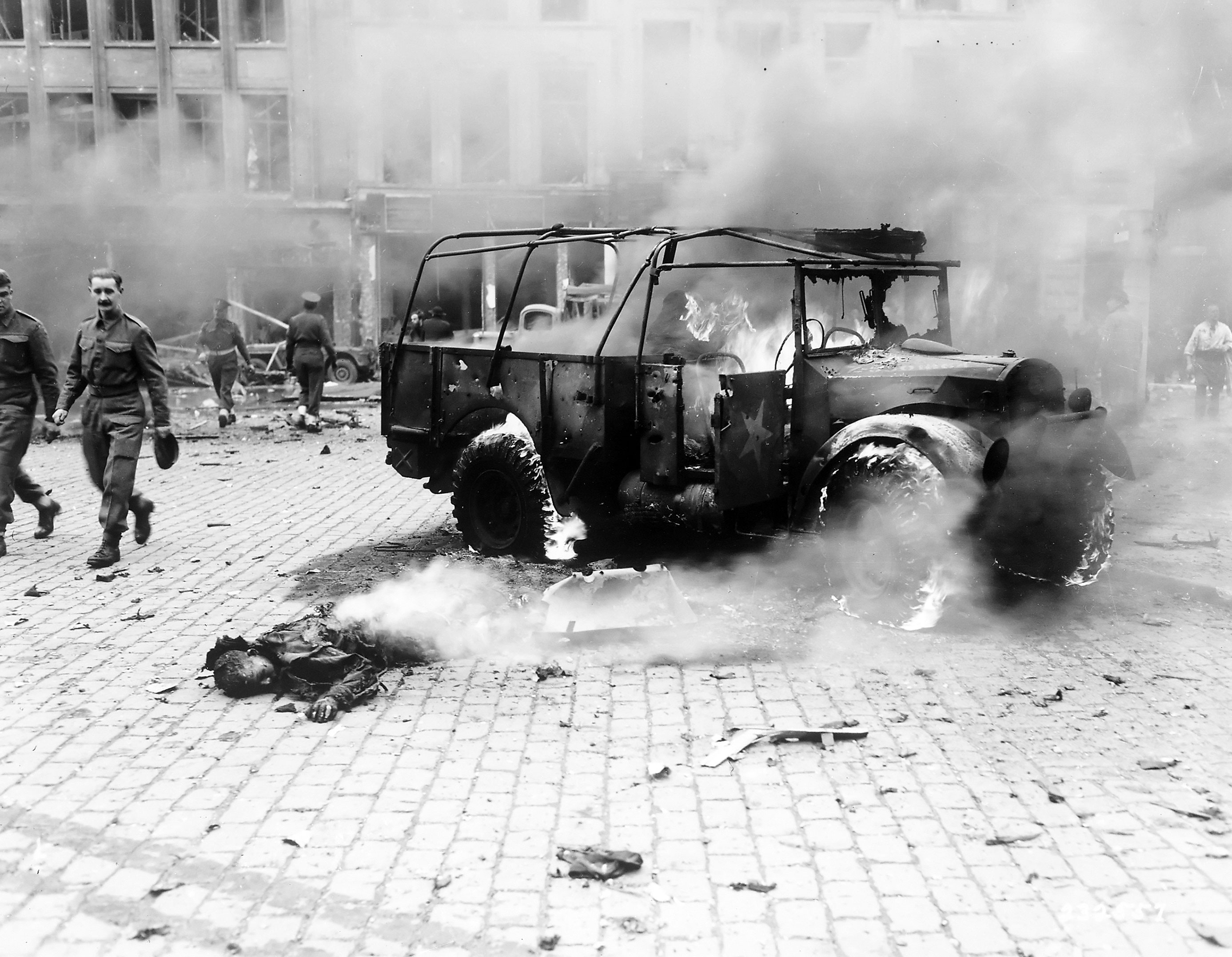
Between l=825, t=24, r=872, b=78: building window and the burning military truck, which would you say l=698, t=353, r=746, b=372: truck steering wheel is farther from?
l=825, t=24, r=872, b=78: building window

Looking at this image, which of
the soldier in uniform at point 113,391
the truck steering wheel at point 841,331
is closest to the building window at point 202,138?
the soldier in uniform at point 113,391

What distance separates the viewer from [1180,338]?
2162 centimetres

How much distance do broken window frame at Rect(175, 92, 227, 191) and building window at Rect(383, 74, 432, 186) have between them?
4.90 m

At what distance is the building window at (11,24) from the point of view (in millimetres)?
33031

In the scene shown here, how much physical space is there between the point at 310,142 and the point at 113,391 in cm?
2550

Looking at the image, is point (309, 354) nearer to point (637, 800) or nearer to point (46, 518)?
point (46, 518)

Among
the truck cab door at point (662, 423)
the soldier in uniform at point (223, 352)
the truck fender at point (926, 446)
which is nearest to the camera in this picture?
the truck fender at point (926, 446)

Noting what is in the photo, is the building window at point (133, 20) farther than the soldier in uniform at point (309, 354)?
Yes

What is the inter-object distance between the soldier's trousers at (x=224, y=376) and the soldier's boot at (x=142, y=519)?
912 cm

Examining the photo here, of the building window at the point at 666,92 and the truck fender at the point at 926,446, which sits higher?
the building window at the point at 666,92

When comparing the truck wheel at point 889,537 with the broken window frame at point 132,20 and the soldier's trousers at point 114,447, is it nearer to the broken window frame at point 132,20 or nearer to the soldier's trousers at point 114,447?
the soldier's trousers at point 114,447

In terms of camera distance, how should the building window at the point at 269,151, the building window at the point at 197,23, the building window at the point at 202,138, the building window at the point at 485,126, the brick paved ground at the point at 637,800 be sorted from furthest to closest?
the building window at the point at 197,23 → the building window at the point at 269,151 → the building window at the point at 202,138 → the building window at the point at 485,126 → the brick paved ground at the point at 637,800

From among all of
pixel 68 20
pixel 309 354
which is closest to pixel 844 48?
pixel 309 354

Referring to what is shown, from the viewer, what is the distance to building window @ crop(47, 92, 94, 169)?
32.3 metres
